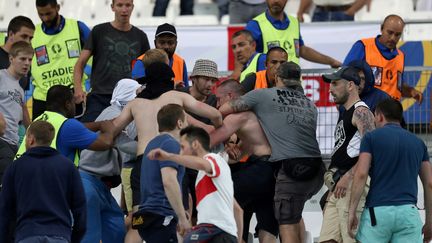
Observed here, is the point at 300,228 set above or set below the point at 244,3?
below

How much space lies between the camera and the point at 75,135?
12797 mm

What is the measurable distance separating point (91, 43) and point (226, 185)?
426 cm

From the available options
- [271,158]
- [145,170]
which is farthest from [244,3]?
[145,170]

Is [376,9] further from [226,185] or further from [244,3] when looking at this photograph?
[226,185]

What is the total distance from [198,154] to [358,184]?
1.78 m

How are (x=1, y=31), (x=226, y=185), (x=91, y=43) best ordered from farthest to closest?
(x=1, y=31)
(x=91, y=43)
(x=226, y=185)

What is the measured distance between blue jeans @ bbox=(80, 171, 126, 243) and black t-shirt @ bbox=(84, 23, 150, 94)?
2.18 m

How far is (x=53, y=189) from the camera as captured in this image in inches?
467

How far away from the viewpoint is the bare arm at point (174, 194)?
470 inches

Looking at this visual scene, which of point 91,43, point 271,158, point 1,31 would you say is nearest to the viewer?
point 271,158

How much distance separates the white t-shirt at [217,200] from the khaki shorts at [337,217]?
1.82 m

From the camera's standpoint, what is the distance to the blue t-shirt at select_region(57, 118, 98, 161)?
12.8 meters

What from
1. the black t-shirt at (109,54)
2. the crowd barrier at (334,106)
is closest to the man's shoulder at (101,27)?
the black t-shirt at (109,54)

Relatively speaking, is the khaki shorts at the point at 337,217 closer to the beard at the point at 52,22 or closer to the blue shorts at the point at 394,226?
the blue shorts at the point at 394,226
